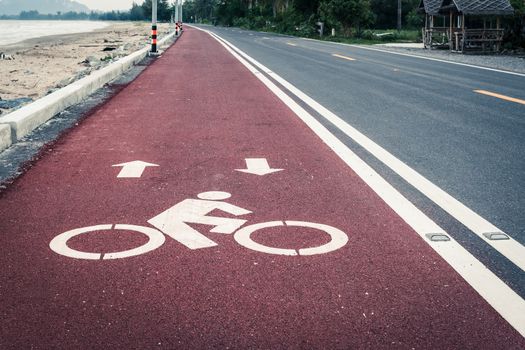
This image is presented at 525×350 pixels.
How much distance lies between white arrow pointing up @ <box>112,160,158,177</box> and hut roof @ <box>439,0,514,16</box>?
30328 millimetres

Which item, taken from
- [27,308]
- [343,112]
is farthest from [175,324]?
[343,112]

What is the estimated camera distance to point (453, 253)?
3.83 m

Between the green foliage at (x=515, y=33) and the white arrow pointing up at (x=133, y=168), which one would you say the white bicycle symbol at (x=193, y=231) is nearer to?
the white arrow pointing up at (x=133, y=168)

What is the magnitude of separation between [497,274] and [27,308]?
2.48 m

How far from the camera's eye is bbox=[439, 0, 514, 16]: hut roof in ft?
108

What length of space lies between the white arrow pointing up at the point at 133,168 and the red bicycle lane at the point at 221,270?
0.37ft

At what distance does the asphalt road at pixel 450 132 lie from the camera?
4.68 m

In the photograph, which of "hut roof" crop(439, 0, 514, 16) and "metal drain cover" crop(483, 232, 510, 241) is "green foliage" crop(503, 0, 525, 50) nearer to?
"hut roof" crop(439, 0, 514, 16)

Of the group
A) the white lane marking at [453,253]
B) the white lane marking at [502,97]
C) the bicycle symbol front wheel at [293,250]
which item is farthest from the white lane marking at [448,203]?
the white lane marking at [502,97]

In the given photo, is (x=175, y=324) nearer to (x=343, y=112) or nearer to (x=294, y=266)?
(x=294, y=266)

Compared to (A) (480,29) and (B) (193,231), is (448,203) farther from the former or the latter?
(A) (480,29)

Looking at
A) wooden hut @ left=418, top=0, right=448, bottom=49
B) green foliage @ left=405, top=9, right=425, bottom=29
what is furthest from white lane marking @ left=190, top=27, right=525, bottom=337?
green foliage @ left=405, top=9, right=425, bottom=29

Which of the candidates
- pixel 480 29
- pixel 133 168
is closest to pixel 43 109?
pixel 133 168

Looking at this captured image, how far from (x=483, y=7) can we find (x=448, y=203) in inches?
1238
